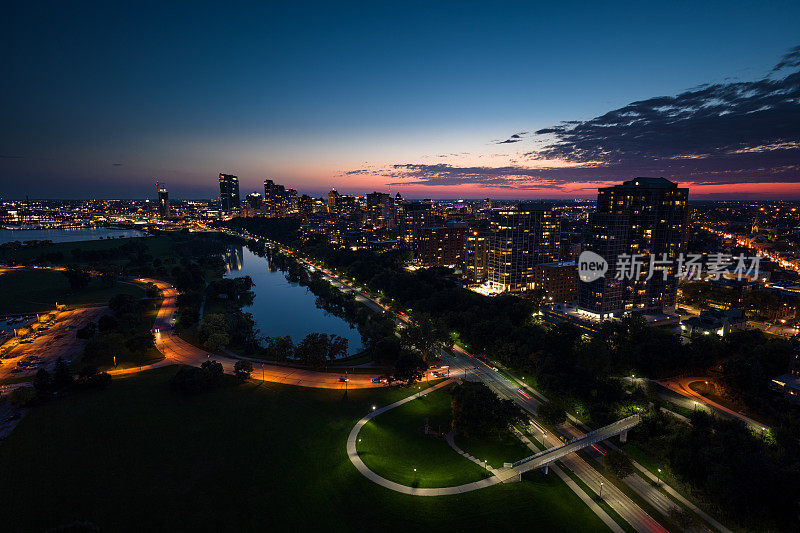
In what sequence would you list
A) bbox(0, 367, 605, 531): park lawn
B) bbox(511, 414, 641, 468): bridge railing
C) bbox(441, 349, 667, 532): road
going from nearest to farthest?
bbox(0, 367, 605, 531): park lawn
bbox(441, 349, 667, 532): road
bbox(511, 414, 641, 468): bridge railing

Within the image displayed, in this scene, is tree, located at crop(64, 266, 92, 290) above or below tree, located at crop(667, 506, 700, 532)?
above

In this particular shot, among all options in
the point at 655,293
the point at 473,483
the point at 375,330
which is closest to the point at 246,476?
the point at 473,483

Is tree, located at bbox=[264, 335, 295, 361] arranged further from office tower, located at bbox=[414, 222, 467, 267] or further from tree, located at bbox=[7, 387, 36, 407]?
office tower, located at bbox=[414, 222, 467, 267]

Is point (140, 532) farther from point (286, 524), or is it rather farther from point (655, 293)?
point (655, 293)

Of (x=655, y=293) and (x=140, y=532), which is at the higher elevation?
(x=655, y=293)

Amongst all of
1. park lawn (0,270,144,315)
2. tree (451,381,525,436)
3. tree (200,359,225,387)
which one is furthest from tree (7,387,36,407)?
park lawn (0,270,144,315)

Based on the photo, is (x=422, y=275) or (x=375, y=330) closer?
(x=375, y=330)

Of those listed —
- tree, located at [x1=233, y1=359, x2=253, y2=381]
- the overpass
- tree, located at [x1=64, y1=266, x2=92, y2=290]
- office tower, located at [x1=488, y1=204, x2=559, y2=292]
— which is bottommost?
the overpass
